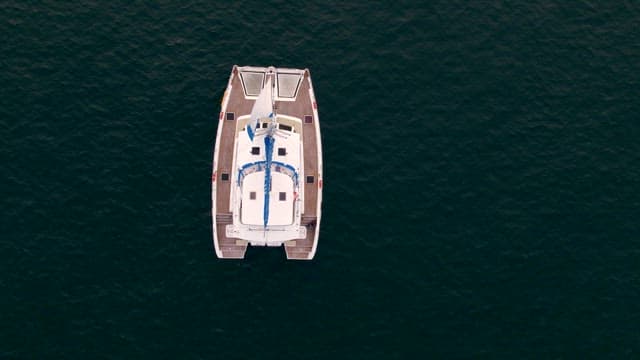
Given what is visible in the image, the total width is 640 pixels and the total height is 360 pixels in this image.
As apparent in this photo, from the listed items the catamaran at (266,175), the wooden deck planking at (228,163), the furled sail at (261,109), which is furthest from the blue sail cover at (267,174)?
the wooden deck planking at (228,163)

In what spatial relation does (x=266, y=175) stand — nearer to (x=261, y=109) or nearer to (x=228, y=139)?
(x=261, y=109)

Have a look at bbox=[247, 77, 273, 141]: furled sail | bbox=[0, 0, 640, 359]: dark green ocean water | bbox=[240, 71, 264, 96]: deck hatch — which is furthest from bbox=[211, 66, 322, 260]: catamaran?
bbox=[0, 0, 640, 359]: dark green ocean water

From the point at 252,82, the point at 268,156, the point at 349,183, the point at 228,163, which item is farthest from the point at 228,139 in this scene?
the point at 349,183

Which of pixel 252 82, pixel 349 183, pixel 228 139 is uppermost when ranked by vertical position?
pixel 252 82

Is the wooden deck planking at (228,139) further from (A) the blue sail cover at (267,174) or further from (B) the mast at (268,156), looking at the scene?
(A) the blue sail cover at (267,174)

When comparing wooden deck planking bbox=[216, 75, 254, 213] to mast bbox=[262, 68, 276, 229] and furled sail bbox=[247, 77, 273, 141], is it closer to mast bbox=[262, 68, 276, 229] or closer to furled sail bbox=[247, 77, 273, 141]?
furled sail bbox=[247, 77, 273, 141]

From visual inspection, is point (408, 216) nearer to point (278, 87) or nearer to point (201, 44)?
point (278, 87)

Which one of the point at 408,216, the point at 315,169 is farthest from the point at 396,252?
the point at 315,169
